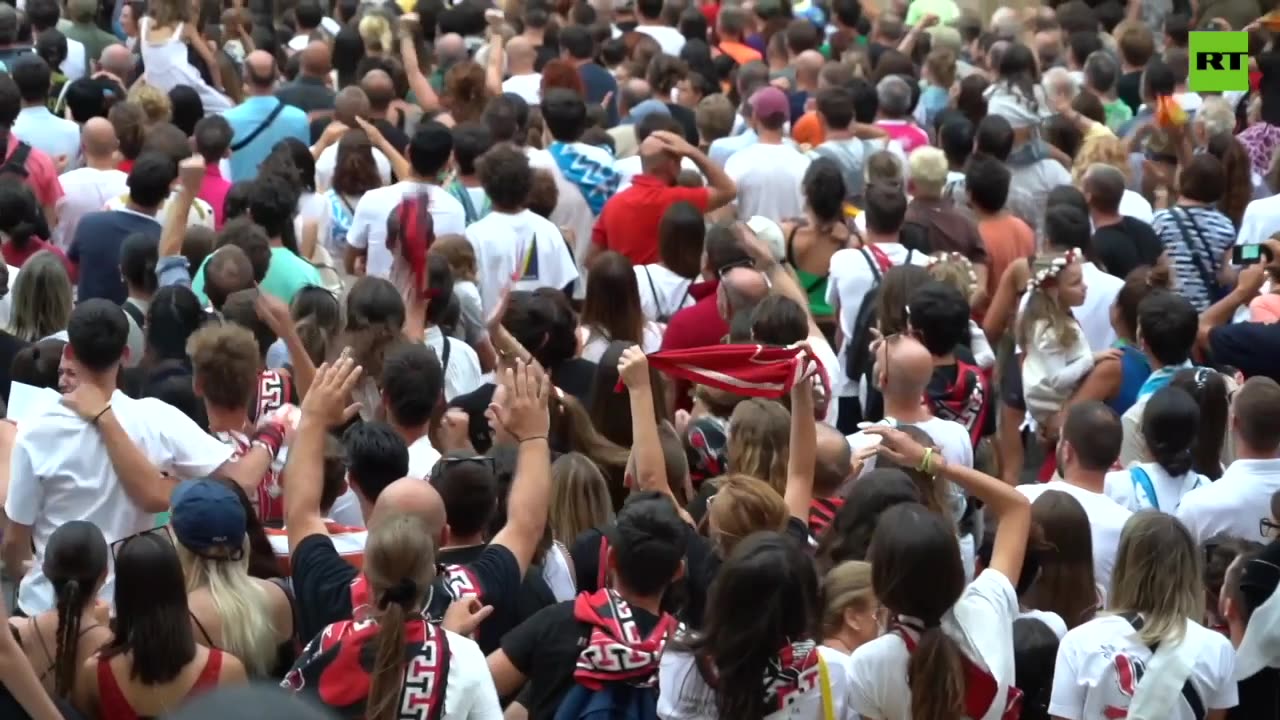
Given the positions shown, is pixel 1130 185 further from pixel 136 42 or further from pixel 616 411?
pixel 136 42

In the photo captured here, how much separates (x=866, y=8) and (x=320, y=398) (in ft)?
52.3

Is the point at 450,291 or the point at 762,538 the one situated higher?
the point at 762,538

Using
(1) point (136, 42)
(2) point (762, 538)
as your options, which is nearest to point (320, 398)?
(2) point (762, 538)

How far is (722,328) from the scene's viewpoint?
8.10m

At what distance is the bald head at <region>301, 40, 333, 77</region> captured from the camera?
12.6m

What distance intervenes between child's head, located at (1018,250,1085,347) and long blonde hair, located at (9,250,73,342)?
3723 mm

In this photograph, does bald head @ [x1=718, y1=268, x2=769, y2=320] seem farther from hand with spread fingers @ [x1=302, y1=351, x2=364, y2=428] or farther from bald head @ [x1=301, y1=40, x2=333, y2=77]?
bald head @ [x1=301, y1=40, x2=333, y2=77]

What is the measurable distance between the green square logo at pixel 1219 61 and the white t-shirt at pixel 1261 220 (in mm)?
1644

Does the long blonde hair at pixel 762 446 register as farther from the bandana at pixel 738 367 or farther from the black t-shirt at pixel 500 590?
the black t-shirt at pixel 500 590

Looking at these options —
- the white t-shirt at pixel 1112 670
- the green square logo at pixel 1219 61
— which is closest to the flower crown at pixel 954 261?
the green square logo at pixel 1219 61

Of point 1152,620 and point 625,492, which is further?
point 625,492

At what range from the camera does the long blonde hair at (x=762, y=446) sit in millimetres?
5961

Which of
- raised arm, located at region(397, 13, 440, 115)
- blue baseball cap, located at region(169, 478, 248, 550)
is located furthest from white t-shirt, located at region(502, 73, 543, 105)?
blue baseball cap, located at region(169, 478, 248, 550)

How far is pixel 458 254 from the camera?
8.34 meters
